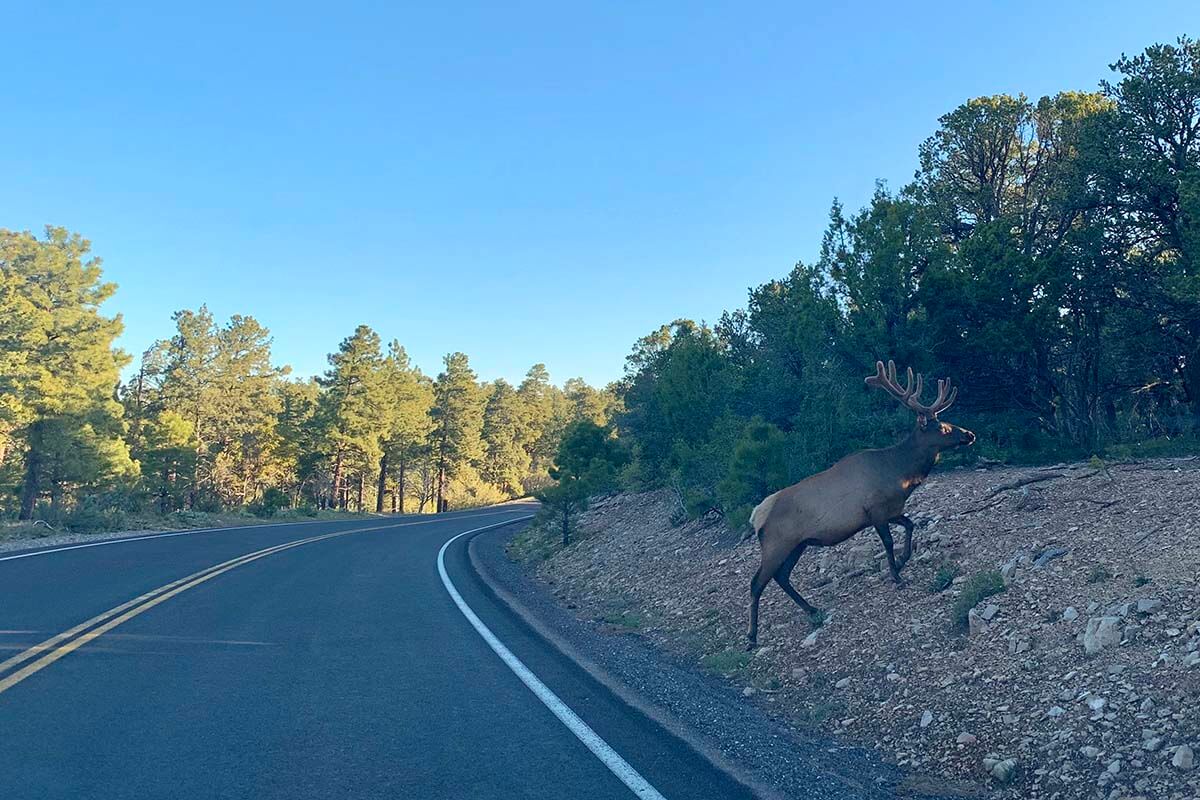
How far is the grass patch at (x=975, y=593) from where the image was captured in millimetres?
7027

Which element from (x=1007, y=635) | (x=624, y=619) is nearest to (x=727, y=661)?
(x=1007, y=635)

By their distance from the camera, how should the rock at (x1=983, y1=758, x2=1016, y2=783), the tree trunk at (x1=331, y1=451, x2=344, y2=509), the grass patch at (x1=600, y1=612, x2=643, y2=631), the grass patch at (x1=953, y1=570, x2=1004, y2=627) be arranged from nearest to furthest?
the rock at (x1=983, y1=758, x2=1016, y2=783), the grass patch at (x1=953, y1=570, x2=1004, y2=627), the grass patch at (x1=600, y1=612, x2=643, y2=631), the tree trunk at (x1=331, y1=451, x2=344, y2=509)

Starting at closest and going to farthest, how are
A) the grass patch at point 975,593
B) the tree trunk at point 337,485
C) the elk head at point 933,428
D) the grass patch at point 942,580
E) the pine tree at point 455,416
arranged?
the grass patch at point 975,593 → the grass patch at point 942,580 → the elk head at point 933,428 → the tree trunk at point 337,485 → the pine tree at point 455,416

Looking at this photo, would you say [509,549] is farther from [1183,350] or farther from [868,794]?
[868,794]

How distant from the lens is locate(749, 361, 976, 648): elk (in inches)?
327

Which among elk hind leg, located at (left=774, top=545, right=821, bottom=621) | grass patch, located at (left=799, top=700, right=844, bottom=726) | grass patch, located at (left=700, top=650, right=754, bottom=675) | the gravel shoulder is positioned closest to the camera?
the gravel shoulder

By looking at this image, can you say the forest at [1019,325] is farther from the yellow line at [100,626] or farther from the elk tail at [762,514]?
the yellow line at [100,626]

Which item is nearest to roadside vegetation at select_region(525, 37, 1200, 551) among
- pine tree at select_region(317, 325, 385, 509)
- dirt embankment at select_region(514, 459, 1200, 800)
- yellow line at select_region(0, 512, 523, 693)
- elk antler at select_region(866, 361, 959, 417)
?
dirt embankment at select_region(514, 459, 1200, 800)

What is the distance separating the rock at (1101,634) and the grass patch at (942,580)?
6.84ft

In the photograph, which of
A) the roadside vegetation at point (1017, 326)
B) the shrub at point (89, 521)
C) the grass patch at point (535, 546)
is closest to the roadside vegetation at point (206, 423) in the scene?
the shrub at point (89, 521)

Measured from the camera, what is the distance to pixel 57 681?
702cm

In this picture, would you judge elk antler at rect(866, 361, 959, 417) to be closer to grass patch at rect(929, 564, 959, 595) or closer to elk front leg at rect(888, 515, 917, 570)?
elk front leg at rect(888, 515, 917, 570)

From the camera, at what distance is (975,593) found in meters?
7.14

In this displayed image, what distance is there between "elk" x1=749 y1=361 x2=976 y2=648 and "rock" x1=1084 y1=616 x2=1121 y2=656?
8.35 ft
